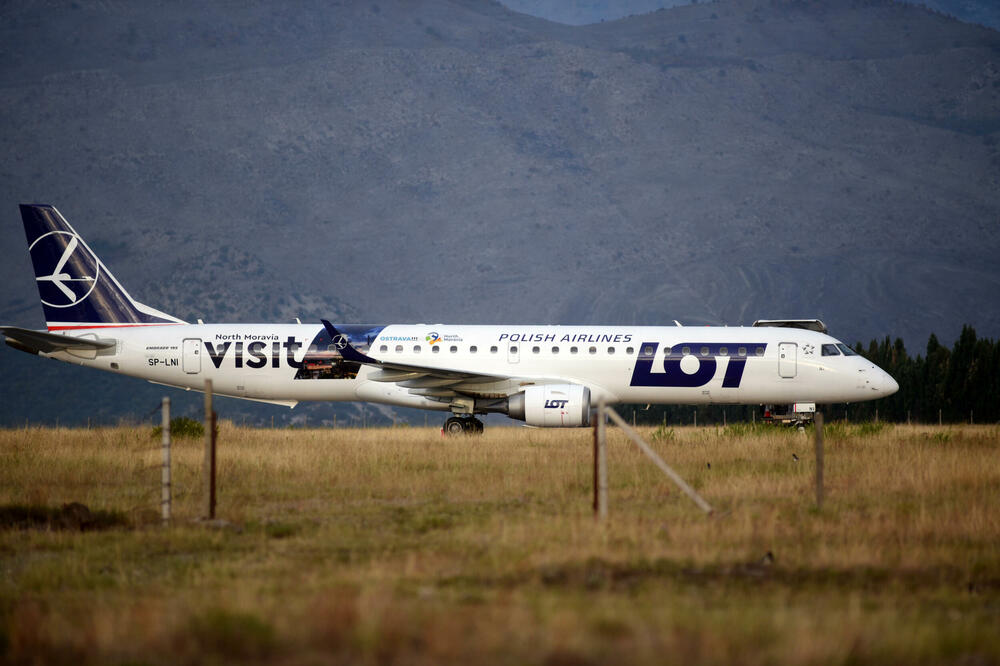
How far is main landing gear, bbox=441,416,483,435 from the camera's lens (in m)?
32.9

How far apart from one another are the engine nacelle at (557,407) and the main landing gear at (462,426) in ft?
10.0

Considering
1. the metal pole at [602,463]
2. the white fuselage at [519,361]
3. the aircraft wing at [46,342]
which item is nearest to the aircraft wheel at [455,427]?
the white fuselage at [519,361]

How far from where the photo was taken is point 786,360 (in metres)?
32.8

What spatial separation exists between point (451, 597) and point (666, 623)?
87.0 inches

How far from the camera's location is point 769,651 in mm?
8805

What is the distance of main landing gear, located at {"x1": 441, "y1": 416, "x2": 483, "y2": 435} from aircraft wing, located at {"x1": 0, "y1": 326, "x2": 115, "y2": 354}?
405 inches

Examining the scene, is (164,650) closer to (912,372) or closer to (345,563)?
(345,563)

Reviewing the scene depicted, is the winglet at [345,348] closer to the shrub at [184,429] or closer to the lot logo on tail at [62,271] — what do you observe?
the shrub at [184,429]

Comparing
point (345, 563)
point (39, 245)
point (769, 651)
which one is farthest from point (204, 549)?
point (39, 245)

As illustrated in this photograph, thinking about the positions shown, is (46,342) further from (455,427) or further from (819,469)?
(819,469)

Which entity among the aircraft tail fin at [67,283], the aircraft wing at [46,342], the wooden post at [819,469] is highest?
the aircraft tail fin at [67,283]

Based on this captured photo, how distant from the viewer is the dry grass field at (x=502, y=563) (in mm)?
9039

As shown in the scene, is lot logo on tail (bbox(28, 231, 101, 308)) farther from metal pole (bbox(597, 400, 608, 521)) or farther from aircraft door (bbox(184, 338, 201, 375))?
metal pole (bbox(597, 400, 608, 521))

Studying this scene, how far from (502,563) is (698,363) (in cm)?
2092
